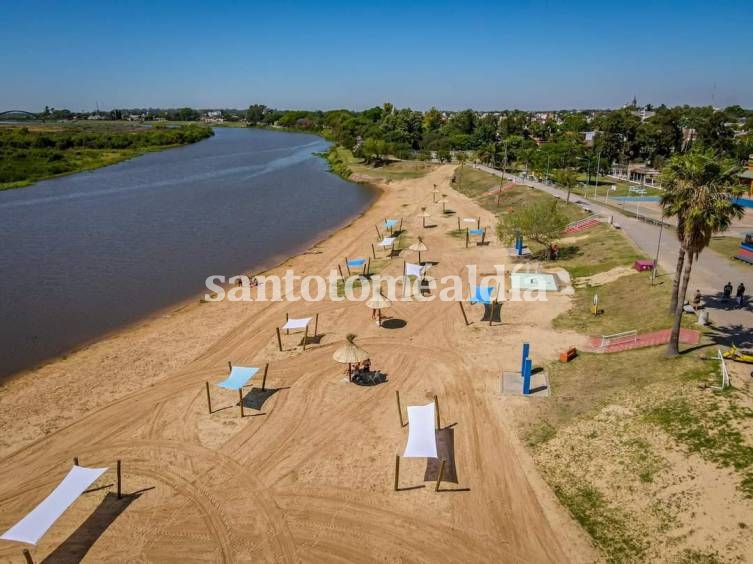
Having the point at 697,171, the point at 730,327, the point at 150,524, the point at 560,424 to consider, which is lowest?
the point at 150,524

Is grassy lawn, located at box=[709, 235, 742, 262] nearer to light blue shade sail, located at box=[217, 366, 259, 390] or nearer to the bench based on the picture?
the bench

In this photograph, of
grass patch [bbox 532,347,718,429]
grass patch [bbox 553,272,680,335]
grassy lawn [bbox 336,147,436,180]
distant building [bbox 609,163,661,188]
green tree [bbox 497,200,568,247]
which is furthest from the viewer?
grassy lawn [bbox 336,147,436,180]

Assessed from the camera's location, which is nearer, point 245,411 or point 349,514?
point 349,514

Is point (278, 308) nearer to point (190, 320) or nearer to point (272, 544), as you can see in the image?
point (190, 320)

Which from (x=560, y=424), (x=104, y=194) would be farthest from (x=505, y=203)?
(x=104, y=194)

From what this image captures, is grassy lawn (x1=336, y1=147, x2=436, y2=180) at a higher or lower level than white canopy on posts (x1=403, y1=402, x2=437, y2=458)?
higher

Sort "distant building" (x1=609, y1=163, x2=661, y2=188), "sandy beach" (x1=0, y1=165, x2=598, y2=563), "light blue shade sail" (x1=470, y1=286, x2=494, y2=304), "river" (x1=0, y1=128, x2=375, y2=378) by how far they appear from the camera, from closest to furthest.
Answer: "sandy beach" (x1=0, y1=165, x2=598, y2=563) → "light blue shade sail" (x1=470, y1=286, x2=494, y2=304) → "river" (x1=0, y1=128, x2=375, y2=378) → "distant building" (x1=609, y1=163, x2=661, y2=188)

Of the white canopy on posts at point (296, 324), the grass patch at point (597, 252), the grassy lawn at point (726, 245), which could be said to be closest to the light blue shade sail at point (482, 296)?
the grass patch at point (597, 252)

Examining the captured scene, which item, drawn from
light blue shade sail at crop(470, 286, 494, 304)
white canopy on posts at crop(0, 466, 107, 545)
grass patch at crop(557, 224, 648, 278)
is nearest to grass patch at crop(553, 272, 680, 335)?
grass patch at crop(557, 224, 648, 278)
